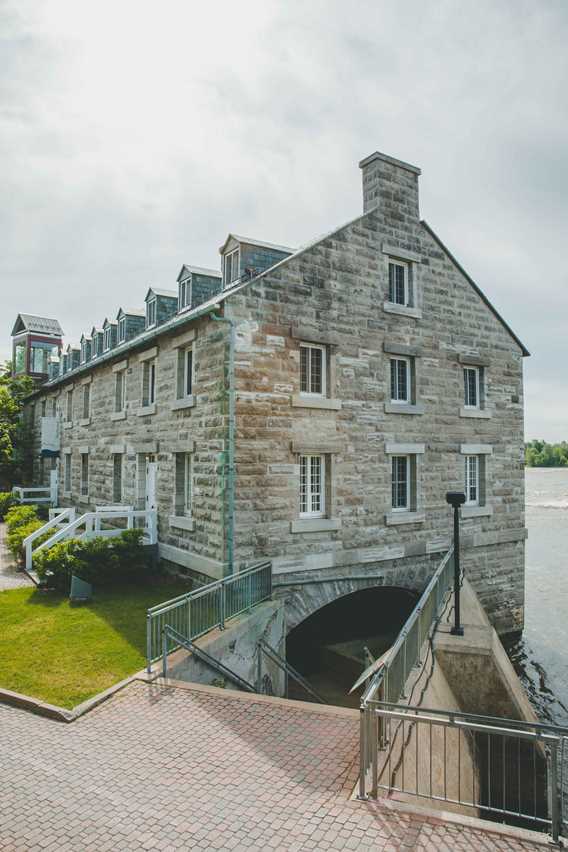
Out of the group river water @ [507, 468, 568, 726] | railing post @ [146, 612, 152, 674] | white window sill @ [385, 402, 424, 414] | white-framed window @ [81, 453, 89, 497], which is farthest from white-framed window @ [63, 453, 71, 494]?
river water @ [507, 468, 568, 726]

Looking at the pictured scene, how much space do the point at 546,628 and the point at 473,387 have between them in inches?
420

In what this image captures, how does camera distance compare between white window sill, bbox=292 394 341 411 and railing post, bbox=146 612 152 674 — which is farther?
white window sill, bbox=292 394 341 411

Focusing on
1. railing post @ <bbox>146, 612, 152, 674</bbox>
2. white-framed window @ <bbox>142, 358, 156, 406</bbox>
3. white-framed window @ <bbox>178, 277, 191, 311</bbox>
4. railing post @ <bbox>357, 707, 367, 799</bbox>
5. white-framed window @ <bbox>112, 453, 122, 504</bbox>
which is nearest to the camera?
railing post @ <bbox>357, 707, 367, 799</bbox>

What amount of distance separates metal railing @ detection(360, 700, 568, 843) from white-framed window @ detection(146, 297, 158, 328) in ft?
49.4

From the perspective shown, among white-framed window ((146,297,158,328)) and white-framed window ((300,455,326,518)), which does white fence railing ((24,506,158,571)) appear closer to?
white-framed window ((300,455,326,518))

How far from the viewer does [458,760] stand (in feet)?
23.3

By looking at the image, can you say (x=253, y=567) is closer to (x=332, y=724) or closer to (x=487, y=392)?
(x=332, y=724)

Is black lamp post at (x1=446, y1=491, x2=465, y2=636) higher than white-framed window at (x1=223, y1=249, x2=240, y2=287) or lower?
lower

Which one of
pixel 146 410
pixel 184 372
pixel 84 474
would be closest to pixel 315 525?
pixel 184 372

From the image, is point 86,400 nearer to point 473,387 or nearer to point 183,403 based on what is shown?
point 183,403

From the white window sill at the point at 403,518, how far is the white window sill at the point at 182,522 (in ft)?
17.1

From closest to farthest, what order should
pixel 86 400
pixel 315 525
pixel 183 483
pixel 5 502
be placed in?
pixel 315 525 < pixel 183 483 < pixel 86 400 < pixel 5 502

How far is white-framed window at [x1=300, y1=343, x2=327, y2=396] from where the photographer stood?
46.6ft

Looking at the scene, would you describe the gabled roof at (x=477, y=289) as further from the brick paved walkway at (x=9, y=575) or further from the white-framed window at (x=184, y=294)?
the brick paved walkway at (x=9, y=575)
